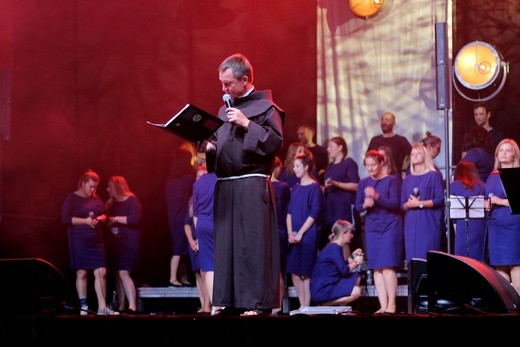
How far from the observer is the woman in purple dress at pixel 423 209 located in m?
11.4

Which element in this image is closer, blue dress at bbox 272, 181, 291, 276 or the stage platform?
blue dress at bbox 272, 181, 291, 276

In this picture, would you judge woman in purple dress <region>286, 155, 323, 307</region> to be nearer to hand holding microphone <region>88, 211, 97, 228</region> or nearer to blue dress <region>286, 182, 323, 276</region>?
blue dress <region>286, 182, 323, 276</region>

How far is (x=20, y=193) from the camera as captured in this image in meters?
13.8

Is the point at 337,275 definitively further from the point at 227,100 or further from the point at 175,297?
the point at 227,100

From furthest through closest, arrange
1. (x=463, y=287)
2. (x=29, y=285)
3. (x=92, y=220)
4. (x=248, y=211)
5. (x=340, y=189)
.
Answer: (x=92, y=220) < (x=340, y=189) < (x=248, y=211) < (x=463, y=287) < (x=29, y=285)

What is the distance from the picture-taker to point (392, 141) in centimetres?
1381

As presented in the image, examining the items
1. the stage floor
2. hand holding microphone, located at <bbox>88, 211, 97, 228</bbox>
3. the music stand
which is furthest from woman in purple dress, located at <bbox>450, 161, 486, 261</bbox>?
the stage floor

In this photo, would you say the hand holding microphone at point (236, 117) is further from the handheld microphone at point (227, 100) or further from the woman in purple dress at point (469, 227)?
the woman in purple dress at point (469, 227)

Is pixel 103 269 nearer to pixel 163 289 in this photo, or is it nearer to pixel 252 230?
pixel 163 289

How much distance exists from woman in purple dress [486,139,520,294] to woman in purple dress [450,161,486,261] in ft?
0.48

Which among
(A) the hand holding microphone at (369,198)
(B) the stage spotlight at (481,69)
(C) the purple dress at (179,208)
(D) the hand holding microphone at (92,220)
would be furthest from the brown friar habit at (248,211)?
(B) the stage spotlight at (481,69)

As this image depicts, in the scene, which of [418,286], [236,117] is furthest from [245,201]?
[418,286]

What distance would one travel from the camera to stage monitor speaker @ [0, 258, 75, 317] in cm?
591

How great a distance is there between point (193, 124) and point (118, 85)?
26.7 ft
